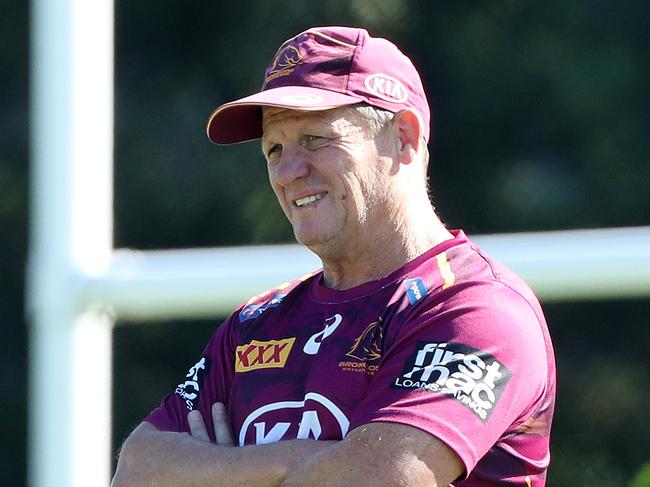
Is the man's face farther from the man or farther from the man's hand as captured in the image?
the man's hand

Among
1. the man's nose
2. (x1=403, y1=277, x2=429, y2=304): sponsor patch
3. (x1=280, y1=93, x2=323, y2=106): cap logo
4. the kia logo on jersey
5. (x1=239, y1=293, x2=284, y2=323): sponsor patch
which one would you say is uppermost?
(x1=280, y1=93, x2=323, y2=106): cap logo

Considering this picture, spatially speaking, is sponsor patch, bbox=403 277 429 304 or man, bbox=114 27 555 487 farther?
sponsor patch, bbox=403 277 429 304

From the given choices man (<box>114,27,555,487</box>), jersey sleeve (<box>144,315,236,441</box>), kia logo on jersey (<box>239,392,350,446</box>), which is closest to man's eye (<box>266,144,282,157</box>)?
man (<box>114,27,555,487</box>)

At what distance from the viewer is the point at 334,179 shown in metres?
3.06

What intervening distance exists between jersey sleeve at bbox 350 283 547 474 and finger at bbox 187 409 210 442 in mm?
431

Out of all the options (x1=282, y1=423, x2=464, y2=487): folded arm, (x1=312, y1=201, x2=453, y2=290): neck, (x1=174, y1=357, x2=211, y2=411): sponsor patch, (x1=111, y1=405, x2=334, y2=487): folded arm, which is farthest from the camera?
(x1=174, y1=357, x2=211, y2=411): sponsor patch

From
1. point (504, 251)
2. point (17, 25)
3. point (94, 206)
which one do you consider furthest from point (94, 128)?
point (17, 25)

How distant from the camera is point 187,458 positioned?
294 centimetres

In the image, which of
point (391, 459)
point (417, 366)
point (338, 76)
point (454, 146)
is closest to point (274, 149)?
point (338, 76)

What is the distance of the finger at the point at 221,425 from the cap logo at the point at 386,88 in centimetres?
76

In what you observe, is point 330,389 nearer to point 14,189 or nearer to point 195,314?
point 195,314

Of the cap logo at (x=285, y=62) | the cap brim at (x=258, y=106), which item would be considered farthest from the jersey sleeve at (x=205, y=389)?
the cap logo at (x=285, y=62)

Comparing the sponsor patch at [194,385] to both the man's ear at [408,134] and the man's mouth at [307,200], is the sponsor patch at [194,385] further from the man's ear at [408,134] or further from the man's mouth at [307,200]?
the man's ear at [408,134]

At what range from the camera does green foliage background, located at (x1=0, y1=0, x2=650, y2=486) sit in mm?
6391
